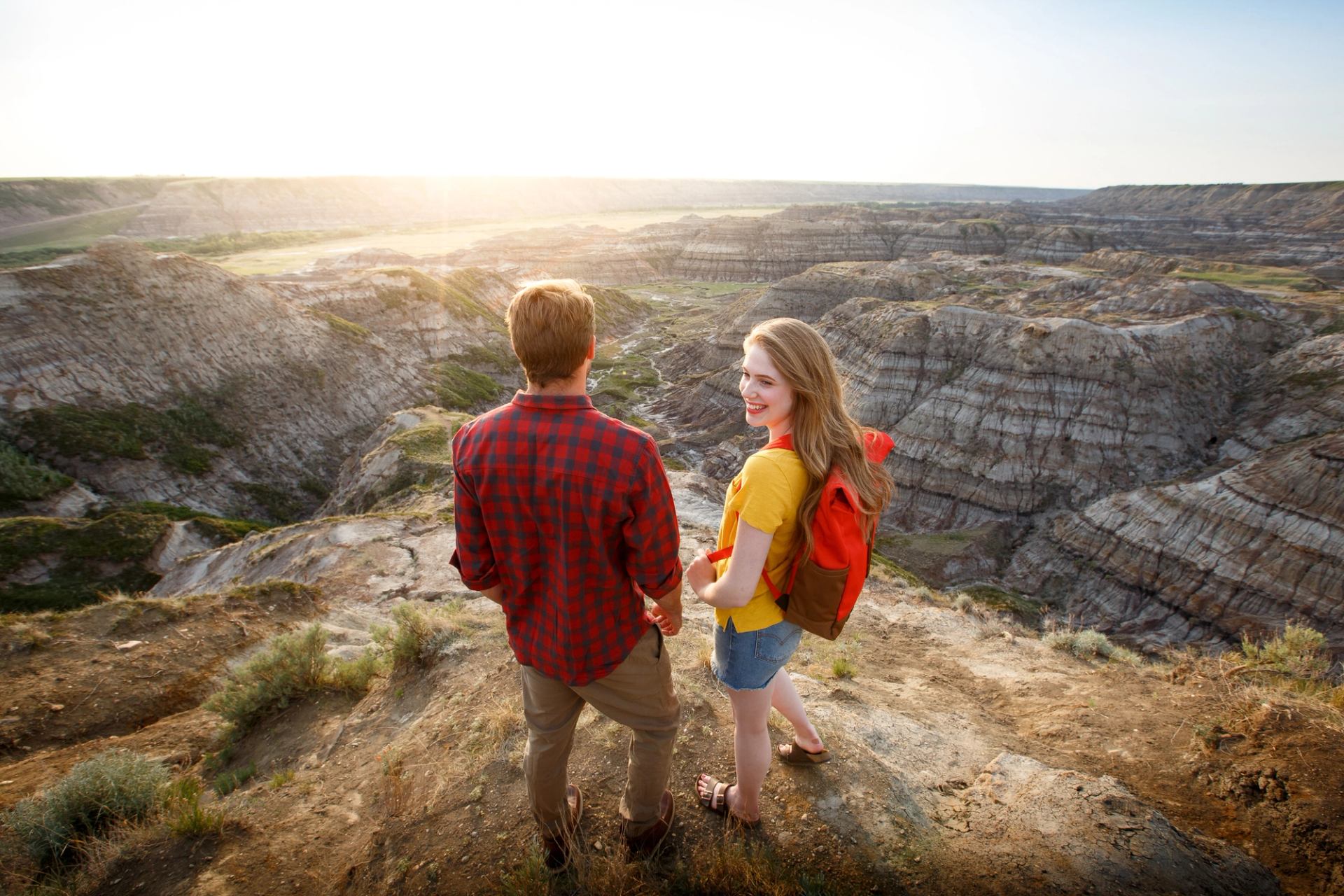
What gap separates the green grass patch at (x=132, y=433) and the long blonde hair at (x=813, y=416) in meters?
27.0

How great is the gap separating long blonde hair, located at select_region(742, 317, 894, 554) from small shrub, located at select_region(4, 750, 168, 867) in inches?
179

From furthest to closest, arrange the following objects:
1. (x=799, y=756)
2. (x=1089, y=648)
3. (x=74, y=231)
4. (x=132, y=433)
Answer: (x=74, y=231) < (x=132, y=433) < (x=1089, y=648) < (x=799, y=756)

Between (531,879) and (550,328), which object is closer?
(550,328)

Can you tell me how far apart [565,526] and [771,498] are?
0.87 metres

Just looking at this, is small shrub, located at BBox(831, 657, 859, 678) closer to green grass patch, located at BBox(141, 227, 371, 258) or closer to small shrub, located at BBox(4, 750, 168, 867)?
small shrub, located at BBox(4, 750, 168, 867)

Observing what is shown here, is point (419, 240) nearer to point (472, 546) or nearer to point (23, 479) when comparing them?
point (23, 479)

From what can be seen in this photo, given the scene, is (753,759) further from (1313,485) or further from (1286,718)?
(1313,485)

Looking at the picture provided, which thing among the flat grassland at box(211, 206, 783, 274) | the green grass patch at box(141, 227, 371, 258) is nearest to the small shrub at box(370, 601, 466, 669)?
the flat grassland at box(211, 206, 783, 274)

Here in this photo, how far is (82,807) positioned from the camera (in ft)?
11.7

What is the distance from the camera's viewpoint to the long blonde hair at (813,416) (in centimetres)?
253

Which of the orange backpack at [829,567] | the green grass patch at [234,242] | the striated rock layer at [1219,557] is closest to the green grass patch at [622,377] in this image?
the striated rock layer at [1219,557]

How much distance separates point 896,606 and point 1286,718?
6092 millimetres

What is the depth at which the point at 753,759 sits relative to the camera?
3061mm

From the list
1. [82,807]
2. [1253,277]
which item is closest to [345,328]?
[82,807]
